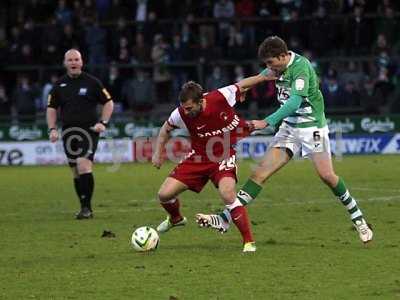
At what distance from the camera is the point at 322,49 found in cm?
2881

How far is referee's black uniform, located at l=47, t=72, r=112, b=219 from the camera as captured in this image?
14.1 meters

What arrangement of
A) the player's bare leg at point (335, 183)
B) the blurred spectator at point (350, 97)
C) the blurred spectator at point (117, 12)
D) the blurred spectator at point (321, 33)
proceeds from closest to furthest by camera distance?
the player's bare leg at point (335, 183) → the blurred spectator at point (350, 97) → the blurred spectator at point (321, 33) → the blurred spectator at point (117, 12)

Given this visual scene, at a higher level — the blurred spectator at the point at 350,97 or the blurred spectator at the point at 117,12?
the blurred spectator at the point at 117,12

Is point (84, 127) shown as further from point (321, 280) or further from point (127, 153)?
point (127, 153)

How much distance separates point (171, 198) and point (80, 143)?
3490mm

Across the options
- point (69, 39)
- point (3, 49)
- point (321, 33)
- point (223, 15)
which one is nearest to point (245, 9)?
point (223, 15)

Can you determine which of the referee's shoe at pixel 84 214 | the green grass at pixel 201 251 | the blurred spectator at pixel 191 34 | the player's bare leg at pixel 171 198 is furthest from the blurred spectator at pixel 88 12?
the player's bare leg at pixel 171 198

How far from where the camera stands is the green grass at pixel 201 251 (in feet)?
27.2

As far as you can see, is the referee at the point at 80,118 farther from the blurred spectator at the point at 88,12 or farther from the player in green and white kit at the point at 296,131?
the blurred spectator at the point at 88,12

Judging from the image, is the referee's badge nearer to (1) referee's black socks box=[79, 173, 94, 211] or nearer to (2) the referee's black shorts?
(2) the referee's black shorts

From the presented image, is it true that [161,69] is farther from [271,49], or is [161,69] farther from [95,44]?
[271,49]

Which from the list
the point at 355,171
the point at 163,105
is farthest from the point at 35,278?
the point at 163,105

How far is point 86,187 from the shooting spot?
1408 centimetres

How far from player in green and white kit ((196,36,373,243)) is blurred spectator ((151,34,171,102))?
1770 centimetres
